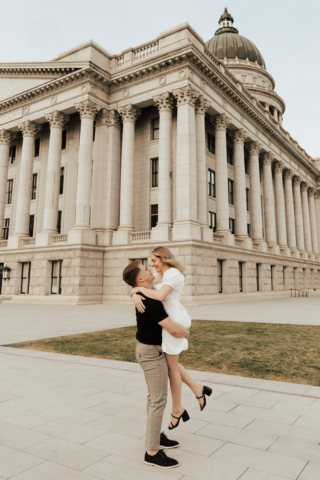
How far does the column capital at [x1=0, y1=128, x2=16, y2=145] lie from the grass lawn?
31059mm

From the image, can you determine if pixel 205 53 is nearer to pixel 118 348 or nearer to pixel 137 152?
pixel 137 152

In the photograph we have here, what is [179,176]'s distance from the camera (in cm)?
2797

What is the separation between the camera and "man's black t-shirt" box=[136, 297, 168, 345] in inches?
158

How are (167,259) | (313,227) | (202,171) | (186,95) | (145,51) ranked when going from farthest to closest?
(313,227) < (145,51) < (202,171) < (186,95) < (167,259)

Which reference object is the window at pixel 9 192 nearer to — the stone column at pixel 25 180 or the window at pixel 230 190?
the stone column at pixel 25 180

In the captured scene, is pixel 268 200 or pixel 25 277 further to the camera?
pixel 268 200

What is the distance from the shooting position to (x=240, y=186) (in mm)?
36031

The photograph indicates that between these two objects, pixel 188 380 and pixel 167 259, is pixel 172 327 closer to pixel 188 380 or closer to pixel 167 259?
pixel 167 259

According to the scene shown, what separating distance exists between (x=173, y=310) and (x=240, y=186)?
3336cm

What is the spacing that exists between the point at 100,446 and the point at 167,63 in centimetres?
3005

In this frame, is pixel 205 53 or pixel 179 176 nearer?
pixel 179 176

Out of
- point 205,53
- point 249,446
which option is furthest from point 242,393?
point 205,53

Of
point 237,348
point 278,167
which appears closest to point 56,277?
point 237,348

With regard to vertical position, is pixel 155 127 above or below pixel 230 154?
above
